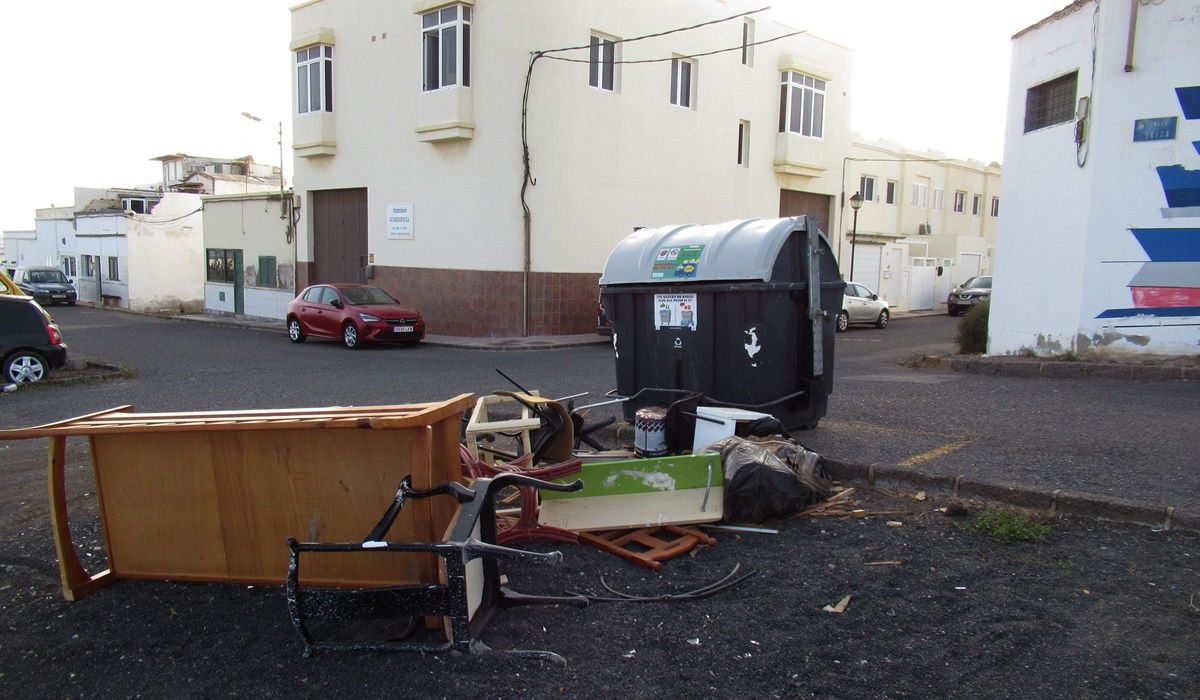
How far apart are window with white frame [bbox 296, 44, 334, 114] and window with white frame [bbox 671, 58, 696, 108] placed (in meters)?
9.93

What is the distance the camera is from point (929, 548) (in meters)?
4.56

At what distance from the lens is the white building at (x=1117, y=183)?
999cm

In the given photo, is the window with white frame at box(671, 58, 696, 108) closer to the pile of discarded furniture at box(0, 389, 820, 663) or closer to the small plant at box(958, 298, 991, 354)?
the small plant at box(958, 298, 991, 354)

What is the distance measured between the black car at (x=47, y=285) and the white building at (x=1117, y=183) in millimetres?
40018

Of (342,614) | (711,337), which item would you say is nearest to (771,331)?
(711,337)

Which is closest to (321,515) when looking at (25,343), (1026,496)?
(1026,496)

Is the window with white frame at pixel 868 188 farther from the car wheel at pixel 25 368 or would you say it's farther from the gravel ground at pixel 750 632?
the gravel ground at pixel 750 632

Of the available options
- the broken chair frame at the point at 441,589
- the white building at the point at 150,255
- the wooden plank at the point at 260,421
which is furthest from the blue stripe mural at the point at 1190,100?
the white building at the point at 150,255

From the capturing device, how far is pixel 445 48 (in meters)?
20.1

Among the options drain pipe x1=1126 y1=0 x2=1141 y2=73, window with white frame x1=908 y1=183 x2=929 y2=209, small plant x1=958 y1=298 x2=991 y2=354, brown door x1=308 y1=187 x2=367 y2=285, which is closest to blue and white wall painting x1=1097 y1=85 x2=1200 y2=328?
drain pipe x1=1126 y1=0 x2=1141 y2=73

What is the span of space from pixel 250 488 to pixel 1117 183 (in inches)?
429

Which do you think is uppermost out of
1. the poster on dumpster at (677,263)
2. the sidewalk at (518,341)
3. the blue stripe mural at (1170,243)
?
the blue stripe mural at (1170,243)

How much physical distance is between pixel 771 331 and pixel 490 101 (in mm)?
14551

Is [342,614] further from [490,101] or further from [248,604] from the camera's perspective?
[490,101]
